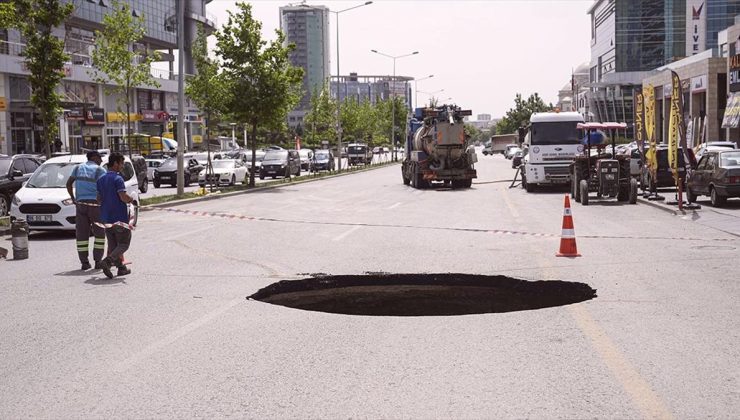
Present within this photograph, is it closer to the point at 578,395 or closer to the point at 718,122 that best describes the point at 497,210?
the point at 578,395

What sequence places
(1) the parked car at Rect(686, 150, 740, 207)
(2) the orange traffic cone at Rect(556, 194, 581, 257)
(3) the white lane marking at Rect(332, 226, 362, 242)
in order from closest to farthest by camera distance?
(2) the orange traffic cone at Rect(556, 194, 581, 257)
(3) the white lane marking at Rect(332, 226, 362, 242)
(1) the parked car at Rect(686, 150, 740, 207)

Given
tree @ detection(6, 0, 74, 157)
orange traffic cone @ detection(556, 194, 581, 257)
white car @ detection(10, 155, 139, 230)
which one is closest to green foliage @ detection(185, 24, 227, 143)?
tree @ detection(6, 0, 74, 157)

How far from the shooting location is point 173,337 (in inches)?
281

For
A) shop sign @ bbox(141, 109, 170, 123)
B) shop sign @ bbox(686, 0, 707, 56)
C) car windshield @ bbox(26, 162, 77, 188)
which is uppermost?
shop sign @ bbox(686, 0, 707, 56)

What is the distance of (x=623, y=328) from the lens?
23.9ft

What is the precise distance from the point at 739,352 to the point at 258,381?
376 centimetres

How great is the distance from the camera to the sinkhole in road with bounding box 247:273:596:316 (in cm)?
916

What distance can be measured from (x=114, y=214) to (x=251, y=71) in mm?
A: 27902

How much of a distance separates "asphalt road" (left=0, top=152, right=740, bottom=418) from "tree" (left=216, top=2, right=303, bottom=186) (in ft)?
80.3

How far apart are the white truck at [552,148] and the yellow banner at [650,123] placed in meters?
4.39

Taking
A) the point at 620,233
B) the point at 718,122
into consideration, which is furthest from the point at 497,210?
the point at 718,122

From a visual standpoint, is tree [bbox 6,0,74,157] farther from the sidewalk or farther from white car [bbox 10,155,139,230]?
the sidewalk

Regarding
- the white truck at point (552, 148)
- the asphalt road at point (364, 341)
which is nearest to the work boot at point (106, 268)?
the asphalt road at point (364, 341)

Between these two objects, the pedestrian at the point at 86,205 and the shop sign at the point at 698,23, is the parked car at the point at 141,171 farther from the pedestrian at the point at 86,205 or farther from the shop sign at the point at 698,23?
the shop sign at the point at 698,23
